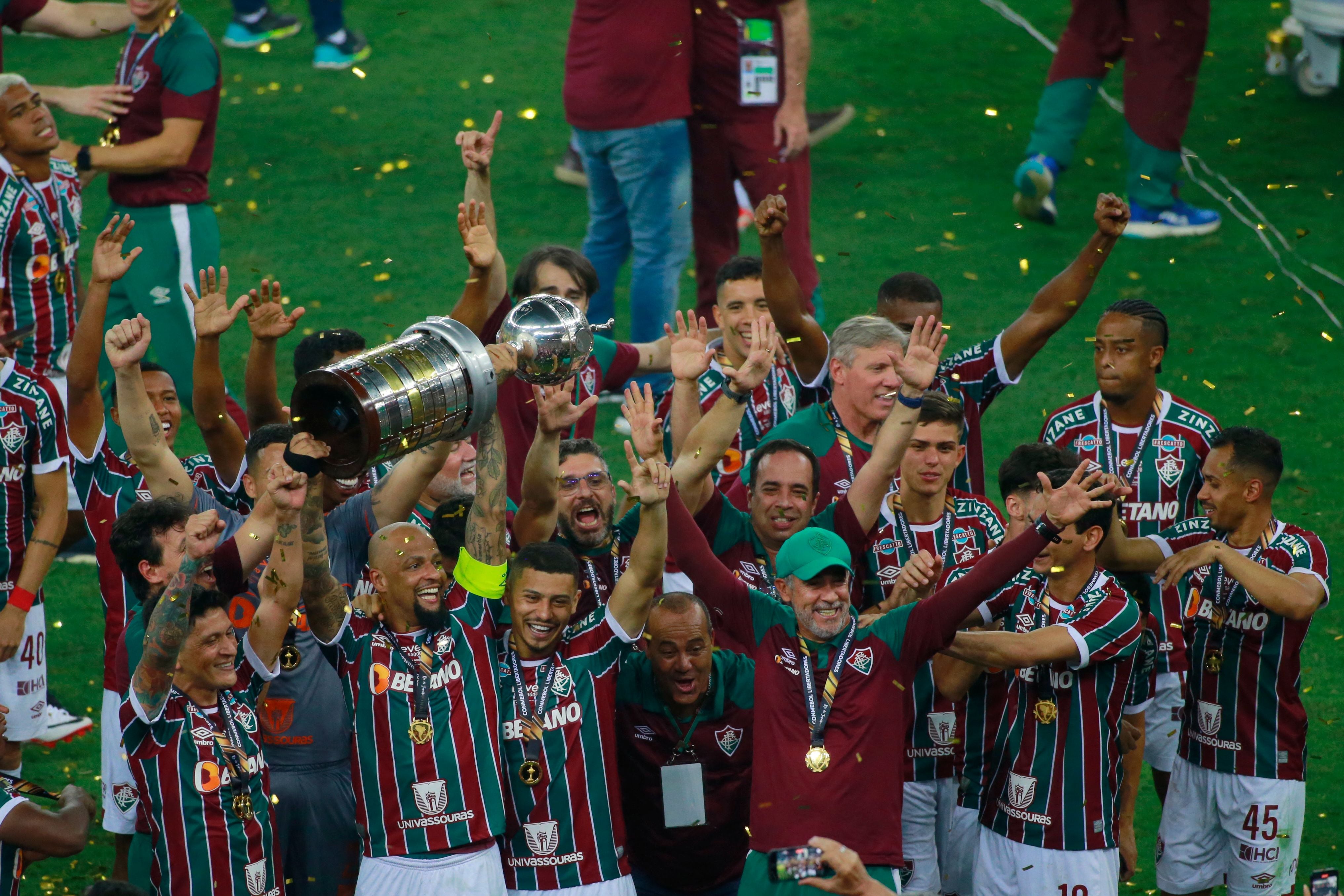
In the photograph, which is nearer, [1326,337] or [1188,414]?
[1188,414]

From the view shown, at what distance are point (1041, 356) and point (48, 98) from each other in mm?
5256

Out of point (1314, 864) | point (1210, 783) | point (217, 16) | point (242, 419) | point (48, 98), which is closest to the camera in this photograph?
point (1210, 783)

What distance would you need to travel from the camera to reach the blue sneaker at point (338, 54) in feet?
42.1

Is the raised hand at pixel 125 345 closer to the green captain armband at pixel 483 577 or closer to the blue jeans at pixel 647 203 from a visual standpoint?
the green captain armband at pixel 483 577

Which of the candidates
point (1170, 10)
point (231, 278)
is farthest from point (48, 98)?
point (1170, 10)

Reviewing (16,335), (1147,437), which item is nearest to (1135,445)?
(1147,437)

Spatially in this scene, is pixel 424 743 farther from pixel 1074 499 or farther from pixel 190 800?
pixel 1074 499

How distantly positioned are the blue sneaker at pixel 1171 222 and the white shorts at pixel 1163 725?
5154 mm

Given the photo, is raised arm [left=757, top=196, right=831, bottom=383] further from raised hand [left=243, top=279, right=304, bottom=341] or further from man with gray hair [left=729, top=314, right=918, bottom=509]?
raised hand [left=243, top=279, right=304, bottom=341]

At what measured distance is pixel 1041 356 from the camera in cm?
909

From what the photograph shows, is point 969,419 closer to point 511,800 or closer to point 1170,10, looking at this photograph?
point 511,800

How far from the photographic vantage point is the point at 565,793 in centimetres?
431

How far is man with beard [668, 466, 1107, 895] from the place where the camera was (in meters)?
4.09

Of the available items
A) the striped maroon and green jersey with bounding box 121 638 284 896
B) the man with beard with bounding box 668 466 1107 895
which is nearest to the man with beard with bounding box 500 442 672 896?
the man with beard with bounding box 668 466 1107 895
